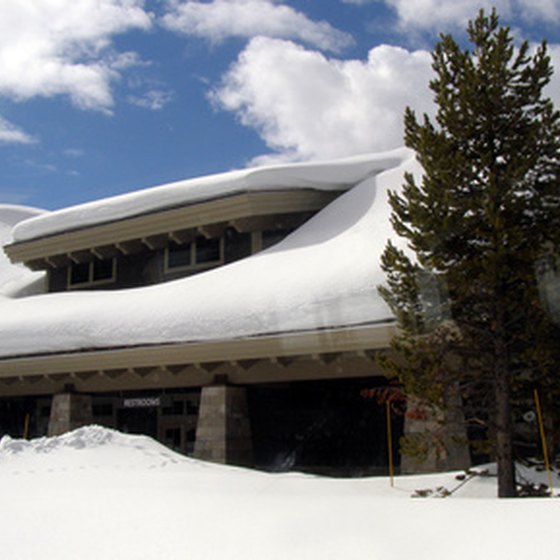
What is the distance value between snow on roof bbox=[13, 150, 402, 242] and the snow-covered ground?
986cm

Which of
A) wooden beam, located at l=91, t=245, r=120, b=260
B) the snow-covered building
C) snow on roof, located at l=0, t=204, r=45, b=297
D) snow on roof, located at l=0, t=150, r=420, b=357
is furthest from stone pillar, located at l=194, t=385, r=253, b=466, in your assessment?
snow on roof, located at l=0, t=204, r=45, b=297

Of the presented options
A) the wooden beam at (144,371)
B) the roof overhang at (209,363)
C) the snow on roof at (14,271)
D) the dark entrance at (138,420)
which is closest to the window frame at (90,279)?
the snow on roof at (14,271)

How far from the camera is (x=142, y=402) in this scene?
56.4 feet

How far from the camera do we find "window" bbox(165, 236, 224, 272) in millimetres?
18719

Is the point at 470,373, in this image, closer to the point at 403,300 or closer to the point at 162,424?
the point at 403,300

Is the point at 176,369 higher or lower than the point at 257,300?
lower

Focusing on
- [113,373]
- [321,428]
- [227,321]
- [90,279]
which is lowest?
[321,428]

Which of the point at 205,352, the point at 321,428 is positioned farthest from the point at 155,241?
the point at 321,428

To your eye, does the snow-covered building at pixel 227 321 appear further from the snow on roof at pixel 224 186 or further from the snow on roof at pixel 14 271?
the snow on roof at pixel 14 271

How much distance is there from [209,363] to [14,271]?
16.9 metres

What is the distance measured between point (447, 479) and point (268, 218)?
9478mm

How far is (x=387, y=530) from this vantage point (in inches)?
215

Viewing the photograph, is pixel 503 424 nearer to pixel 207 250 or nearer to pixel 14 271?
pixel 207 250

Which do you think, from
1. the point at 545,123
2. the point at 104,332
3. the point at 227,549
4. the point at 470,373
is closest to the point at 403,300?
the point at 470,373
